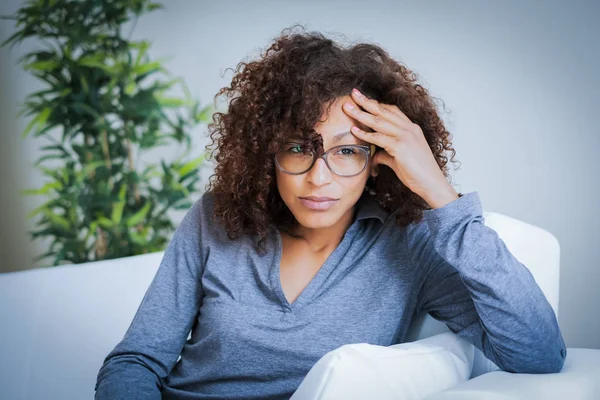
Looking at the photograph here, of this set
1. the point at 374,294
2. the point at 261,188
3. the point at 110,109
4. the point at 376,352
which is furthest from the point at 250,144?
the point at 110,109

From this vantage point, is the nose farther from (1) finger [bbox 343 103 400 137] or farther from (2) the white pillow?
(2) the white pillow

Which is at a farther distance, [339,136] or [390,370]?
[339,136]

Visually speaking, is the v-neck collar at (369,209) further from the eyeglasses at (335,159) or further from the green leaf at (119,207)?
the green leaf at (119,207)

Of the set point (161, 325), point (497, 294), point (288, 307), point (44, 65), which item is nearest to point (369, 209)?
point (288, 307)

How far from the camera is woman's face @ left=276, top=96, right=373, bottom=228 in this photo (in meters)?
1.32

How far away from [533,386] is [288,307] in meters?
0.49

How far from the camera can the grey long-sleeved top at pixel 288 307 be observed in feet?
4.02

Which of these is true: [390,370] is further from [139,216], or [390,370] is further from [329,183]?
[139,216]

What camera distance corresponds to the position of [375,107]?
4.38ft

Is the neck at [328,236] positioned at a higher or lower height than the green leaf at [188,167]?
higher

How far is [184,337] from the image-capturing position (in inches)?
58.2

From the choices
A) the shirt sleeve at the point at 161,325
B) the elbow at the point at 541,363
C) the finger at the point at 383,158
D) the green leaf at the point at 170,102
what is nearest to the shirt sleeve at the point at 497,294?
the elbow at the point at 541,363

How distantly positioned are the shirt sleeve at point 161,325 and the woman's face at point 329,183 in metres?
0.29

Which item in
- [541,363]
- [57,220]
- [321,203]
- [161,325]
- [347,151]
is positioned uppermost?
[347,151]
